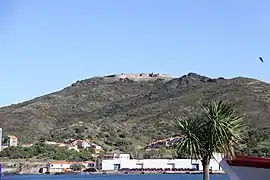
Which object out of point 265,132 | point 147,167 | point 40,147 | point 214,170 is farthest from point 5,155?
point 265,132

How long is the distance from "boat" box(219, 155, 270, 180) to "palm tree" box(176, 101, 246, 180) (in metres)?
6.54

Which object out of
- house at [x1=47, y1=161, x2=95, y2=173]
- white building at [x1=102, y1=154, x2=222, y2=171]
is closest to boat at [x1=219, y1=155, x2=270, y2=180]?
white building at [x1=102, y1=154, x2=222, y2=171]

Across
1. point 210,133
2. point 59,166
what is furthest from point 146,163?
point 210,133

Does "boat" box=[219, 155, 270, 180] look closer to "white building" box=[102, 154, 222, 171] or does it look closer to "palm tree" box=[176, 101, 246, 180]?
"palm tree" box=[176, 101, 246, 180]

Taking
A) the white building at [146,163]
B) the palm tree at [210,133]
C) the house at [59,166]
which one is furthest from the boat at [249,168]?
the house at [59,166]

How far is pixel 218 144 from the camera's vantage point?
36969mm

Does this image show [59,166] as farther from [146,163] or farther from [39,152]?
[146,163]

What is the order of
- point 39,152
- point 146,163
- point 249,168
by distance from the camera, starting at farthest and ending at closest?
1. point 39,152
2. point 146,163
3. point 249,168

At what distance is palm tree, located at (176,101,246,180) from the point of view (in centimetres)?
3712

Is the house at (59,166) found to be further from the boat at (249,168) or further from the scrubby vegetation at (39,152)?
the boat at (249,168)

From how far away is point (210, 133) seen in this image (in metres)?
37.4

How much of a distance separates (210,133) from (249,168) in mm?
9387

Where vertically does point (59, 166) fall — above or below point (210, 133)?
below

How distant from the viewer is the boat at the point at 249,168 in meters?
27.4
